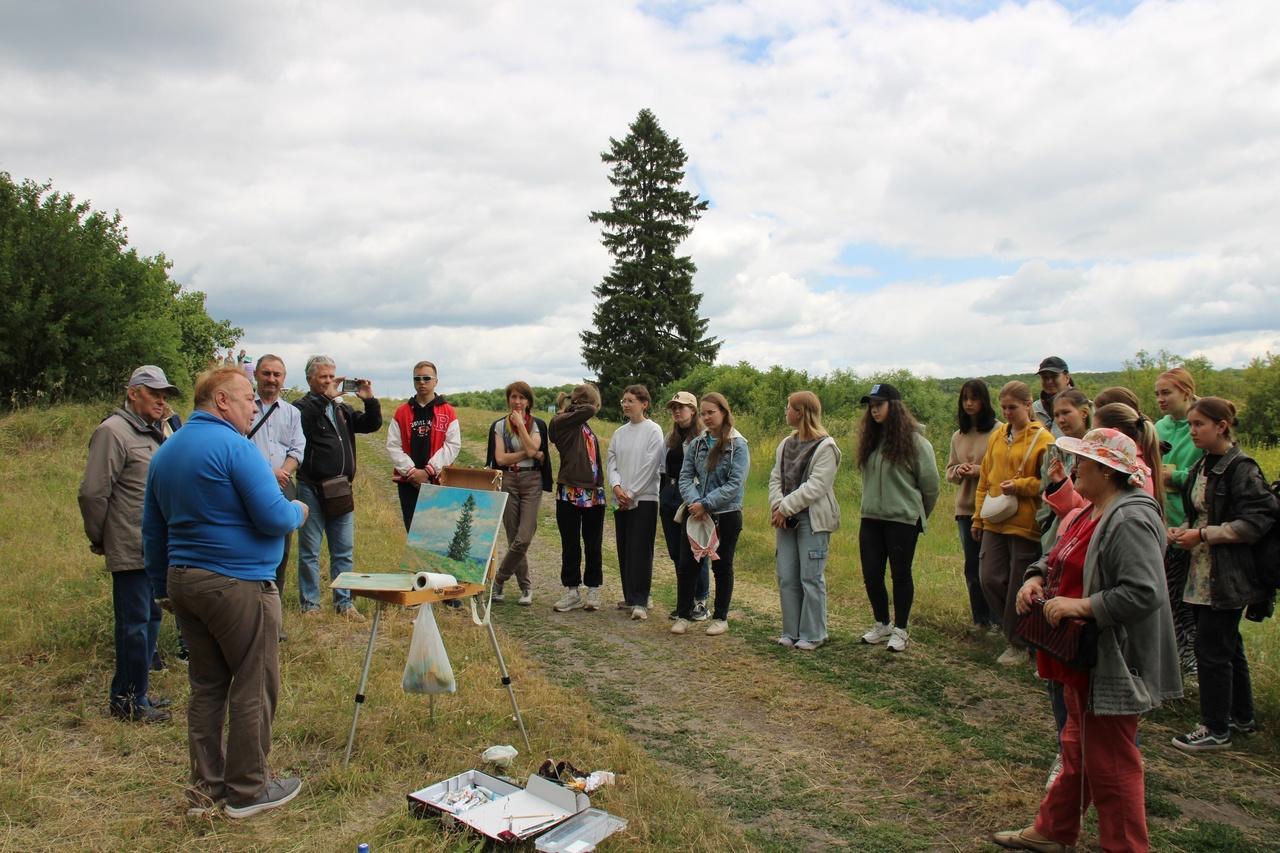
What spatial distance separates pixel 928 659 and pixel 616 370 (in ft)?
113

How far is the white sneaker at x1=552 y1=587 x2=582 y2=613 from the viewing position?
318 inches

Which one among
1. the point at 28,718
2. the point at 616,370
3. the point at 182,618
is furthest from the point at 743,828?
the point at 616,370

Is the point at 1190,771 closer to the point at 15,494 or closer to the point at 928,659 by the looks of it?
the point at 928,659

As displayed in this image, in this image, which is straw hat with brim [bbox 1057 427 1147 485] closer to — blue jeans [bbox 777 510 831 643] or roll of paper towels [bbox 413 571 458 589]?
roll of paper towels [bbox 413 571 458 589]

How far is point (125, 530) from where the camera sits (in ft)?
16.6

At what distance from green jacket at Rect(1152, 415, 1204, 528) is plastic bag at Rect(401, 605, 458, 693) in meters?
4.64

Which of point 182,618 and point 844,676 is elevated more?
point 182,618

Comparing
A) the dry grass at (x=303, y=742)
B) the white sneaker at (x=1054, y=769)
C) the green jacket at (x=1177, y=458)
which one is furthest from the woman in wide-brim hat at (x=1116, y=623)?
the green jacket at (x=1177, y=458)

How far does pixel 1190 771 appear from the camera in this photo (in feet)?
14.7

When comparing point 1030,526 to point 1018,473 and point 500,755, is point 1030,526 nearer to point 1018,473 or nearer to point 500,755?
point 1018,473

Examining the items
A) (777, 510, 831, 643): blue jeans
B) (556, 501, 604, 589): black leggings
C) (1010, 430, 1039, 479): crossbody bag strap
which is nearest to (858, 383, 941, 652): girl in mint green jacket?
(777, 510, 831, 643): blue jeans

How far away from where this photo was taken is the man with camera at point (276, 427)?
6609 mm

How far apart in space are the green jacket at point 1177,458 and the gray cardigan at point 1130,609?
2.38 metres

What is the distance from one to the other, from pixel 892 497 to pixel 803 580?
38.4 inches
